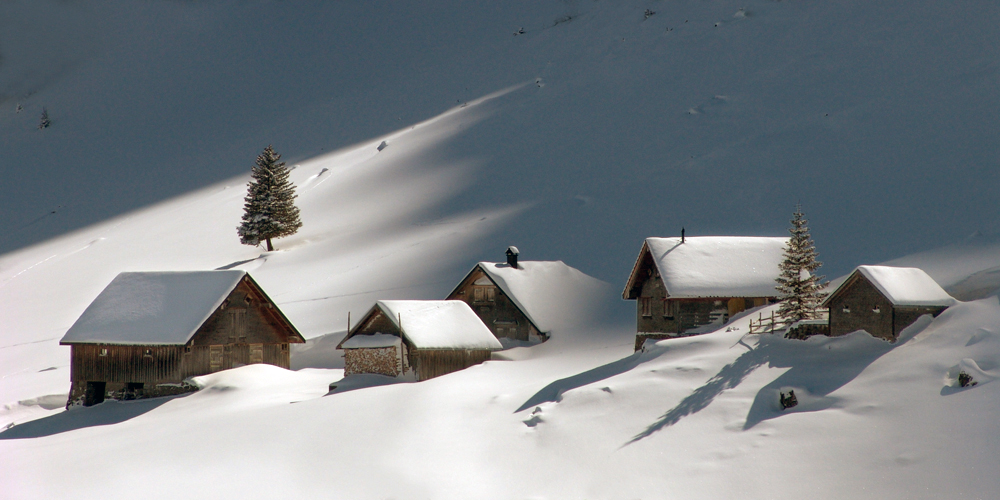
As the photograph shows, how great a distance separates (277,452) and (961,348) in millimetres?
18852

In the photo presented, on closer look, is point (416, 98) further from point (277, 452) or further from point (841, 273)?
point (277, 452)

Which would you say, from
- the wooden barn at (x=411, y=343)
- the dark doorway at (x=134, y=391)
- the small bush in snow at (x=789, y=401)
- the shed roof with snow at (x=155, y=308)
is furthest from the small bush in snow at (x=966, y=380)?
the dark doorway at (x=134, y=391)

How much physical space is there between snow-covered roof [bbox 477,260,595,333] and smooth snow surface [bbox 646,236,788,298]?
964 cm

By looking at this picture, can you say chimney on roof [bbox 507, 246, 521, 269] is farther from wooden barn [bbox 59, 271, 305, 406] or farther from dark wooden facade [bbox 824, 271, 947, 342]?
dark wooden facade [bbox 824, 271, 947, 342]

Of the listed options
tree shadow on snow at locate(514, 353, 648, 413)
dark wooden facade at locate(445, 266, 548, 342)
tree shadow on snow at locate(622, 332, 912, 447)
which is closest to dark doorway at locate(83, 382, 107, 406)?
dark wooden facade at locate(445, 266, 548, 342)

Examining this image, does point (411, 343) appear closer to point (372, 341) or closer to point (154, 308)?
point (372, 341)

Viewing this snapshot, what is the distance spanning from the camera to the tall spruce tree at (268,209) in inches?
2692

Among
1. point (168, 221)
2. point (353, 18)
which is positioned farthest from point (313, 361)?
point (353, 18)

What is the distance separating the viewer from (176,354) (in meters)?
38.0

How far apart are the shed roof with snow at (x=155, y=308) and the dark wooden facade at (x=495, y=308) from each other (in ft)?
35.0

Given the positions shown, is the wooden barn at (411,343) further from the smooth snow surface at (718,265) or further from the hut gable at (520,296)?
the smooth snow surface at (718,265)

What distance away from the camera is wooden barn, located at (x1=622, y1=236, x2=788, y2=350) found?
121 feet

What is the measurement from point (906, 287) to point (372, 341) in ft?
71.0

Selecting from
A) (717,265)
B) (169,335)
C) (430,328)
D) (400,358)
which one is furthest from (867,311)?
(169,335)
